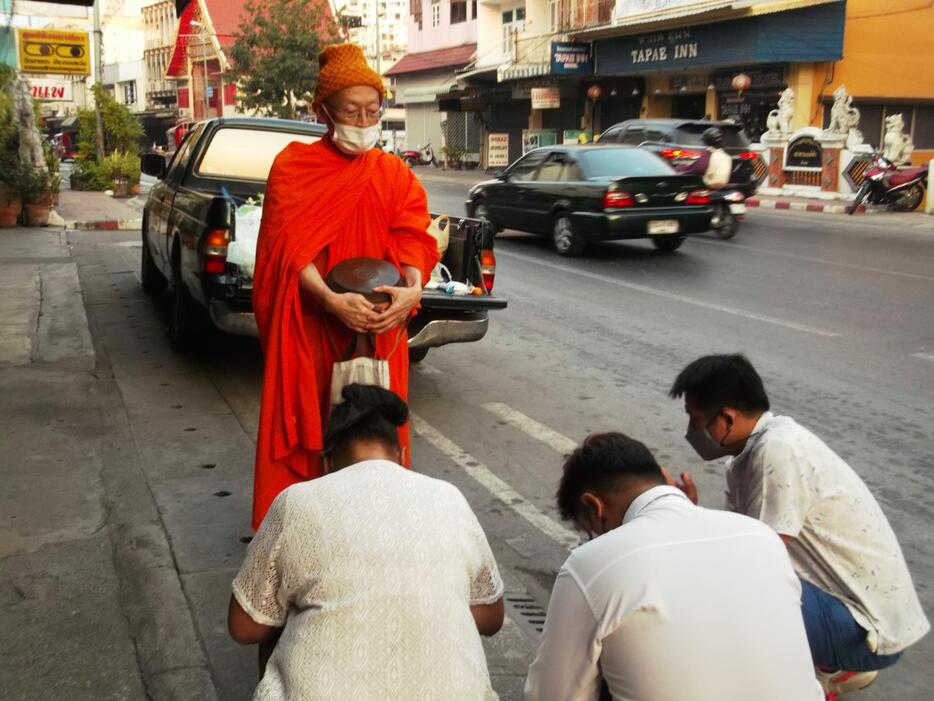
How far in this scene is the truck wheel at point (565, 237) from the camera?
1348 cm

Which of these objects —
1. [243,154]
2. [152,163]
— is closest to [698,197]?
[243,154]

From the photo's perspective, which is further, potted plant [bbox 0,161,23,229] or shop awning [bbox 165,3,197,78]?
shop awning [bbox 165,3,197,78]

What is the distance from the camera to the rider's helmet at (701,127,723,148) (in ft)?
57.4

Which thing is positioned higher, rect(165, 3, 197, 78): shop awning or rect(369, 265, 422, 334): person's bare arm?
rect(165, 3, 197, 78): shop awning

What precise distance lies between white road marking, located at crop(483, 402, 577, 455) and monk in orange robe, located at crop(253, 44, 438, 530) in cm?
209

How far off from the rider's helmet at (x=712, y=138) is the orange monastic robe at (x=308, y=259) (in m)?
14.5

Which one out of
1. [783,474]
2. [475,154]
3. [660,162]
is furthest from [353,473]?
[475,154]

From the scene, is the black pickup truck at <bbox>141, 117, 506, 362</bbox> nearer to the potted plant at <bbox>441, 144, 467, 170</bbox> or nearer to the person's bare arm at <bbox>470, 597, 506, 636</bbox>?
the person's bare arm at <bbox>470, 597, 506, 636</bbox>

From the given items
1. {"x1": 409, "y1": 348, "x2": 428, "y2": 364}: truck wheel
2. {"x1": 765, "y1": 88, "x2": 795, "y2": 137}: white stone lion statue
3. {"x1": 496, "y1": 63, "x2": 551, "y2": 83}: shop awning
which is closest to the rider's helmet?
{"x1": 765, "y1": 88, "x2": 795, "y2": 137}: white stone lion statue

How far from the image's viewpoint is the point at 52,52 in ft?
69.0

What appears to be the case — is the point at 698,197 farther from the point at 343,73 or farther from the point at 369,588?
the point at 369,588

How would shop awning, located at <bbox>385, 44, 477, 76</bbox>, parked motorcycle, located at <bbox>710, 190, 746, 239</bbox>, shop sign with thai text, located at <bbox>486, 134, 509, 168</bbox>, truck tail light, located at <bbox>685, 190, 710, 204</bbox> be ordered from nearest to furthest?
truck tail light, located at <bbox>685, 190, 710, 204</bbox>
parked motorcycle, located at <bbox>710, 190, 746, 239</bbox>
shop sign with thai text, located at <bbox>486, 134, 509, 168</bbox>
shop awning, located at <bbox>385, 44, 477, 76</bbox>

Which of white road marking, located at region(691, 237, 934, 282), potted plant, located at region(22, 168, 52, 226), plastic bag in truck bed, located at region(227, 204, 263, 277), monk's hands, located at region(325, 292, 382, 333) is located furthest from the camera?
potted plant, located at region(22, 168, 52, 226)

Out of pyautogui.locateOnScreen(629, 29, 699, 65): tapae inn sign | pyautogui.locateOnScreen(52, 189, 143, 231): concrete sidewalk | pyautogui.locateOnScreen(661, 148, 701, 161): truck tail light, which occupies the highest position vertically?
pyautogui.locateOnScreen(629, 29, 699, 65): tapae inn sign
